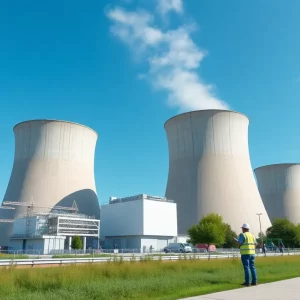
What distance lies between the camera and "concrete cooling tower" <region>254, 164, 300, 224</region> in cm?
4938

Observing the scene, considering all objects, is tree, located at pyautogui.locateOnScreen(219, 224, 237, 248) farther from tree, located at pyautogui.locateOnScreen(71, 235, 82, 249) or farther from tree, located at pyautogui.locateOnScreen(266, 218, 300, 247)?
tree, located at pyautogui.locateOnScreen(71, 235, 82, 249)

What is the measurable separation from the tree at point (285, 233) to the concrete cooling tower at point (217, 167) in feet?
18.0

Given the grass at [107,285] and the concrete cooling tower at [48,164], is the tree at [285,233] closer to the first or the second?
the concrete cooling tower at [48,164]

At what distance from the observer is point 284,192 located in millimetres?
49531

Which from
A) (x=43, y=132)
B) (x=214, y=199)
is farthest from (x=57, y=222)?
(x=214, y=199)

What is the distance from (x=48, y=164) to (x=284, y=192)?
3177 cm

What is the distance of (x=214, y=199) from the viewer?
3362 cm

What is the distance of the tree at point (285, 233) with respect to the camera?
128 ft

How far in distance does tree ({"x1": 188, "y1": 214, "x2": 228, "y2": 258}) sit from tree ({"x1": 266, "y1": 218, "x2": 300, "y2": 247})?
30.6 feet

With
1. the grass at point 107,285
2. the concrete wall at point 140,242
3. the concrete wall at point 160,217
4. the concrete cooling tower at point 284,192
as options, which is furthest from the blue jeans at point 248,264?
the concrete cooling tower at point 284,192

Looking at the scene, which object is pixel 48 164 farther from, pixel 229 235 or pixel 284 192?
pixel 284 192

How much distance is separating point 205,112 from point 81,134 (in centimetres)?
1169

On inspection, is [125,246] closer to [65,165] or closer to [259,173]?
[65,165]

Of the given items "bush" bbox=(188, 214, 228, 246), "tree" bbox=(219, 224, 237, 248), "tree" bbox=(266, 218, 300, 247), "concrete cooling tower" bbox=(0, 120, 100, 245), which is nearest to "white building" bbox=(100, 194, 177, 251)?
"bush" bbox=(188, 214, 228, 246)
